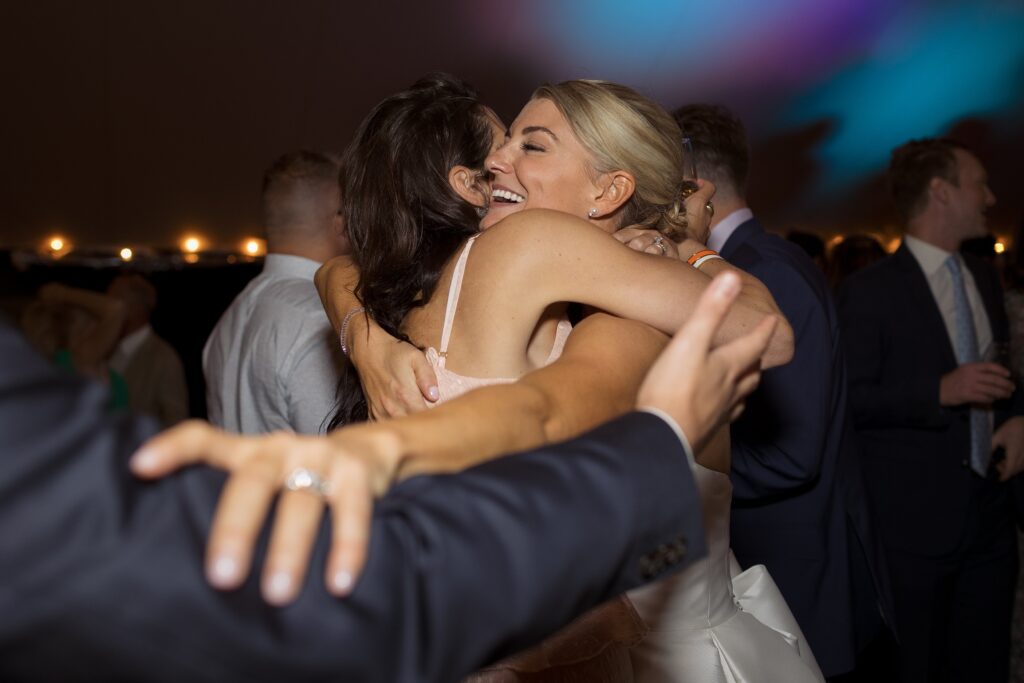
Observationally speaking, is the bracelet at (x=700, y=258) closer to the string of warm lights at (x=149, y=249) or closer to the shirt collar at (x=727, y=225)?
the shirt collar at (x=727, y=225)

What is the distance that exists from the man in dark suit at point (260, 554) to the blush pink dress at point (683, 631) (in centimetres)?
67

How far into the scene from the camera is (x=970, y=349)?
9.68 feet

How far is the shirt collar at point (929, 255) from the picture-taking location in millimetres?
3066

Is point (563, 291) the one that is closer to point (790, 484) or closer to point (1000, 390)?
point (790, 484)

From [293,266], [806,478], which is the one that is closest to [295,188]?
[293,266]

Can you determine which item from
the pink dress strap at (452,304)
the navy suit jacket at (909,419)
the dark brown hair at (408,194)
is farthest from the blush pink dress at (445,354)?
the navy suit jacket at (909,419)

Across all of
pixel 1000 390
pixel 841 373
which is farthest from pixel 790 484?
→ pixel 1000 390

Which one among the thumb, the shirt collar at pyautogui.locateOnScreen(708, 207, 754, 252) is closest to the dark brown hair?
the thumb

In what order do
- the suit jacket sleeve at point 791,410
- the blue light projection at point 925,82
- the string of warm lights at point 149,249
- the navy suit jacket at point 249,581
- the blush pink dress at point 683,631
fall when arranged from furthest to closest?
the blue light projection at point 925,82 → the string of warm lights at point 149,249 → the suit jacket sleeve at point 791,410 → the blush pink dress at point 683,631 → the navy suit jacket at point 249,581

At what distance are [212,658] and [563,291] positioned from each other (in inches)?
33.5

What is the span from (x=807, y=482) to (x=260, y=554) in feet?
6.14

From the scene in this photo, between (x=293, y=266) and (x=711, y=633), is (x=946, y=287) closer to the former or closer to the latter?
(x=711, y=633)

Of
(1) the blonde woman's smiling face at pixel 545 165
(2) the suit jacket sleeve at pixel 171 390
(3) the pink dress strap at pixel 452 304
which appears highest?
(1) the blonde woman's smiling face at pixel 545 165

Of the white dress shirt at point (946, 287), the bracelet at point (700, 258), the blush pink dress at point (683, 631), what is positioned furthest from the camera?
the white dress shirt at point (946, 287)
